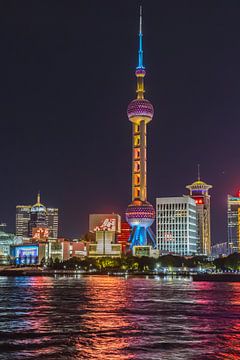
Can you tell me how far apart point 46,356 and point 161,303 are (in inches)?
1498

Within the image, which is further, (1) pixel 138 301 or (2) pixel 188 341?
(1) pixel 138 301

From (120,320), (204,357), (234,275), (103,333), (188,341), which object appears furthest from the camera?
(234,275)

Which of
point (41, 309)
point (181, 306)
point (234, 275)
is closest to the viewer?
point (41, 309)

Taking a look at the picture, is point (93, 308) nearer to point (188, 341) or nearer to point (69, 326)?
point (69, 326)

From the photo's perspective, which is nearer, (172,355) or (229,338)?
(172,355)

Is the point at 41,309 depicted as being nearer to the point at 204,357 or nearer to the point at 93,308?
the point at 93,308

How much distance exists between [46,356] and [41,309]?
29267 millimetres

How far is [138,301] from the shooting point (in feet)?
243

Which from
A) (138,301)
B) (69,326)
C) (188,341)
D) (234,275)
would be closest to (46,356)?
(188,341)

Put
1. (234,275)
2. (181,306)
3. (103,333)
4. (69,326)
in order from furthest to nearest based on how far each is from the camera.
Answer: (234,275) < (181,306) < (69,326) < (103,333)

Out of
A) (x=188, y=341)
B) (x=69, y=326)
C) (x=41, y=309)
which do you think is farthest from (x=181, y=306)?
(x=188, y=341)

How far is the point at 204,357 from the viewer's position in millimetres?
34156

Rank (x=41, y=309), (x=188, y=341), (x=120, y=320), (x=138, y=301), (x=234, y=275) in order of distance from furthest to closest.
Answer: (x=234, y=275) → (x=138, y=301) → (x=41, y=309) → (x=120, y=320) → (x=188, y=341)

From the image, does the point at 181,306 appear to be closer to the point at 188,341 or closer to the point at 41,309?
the point at 41,309
